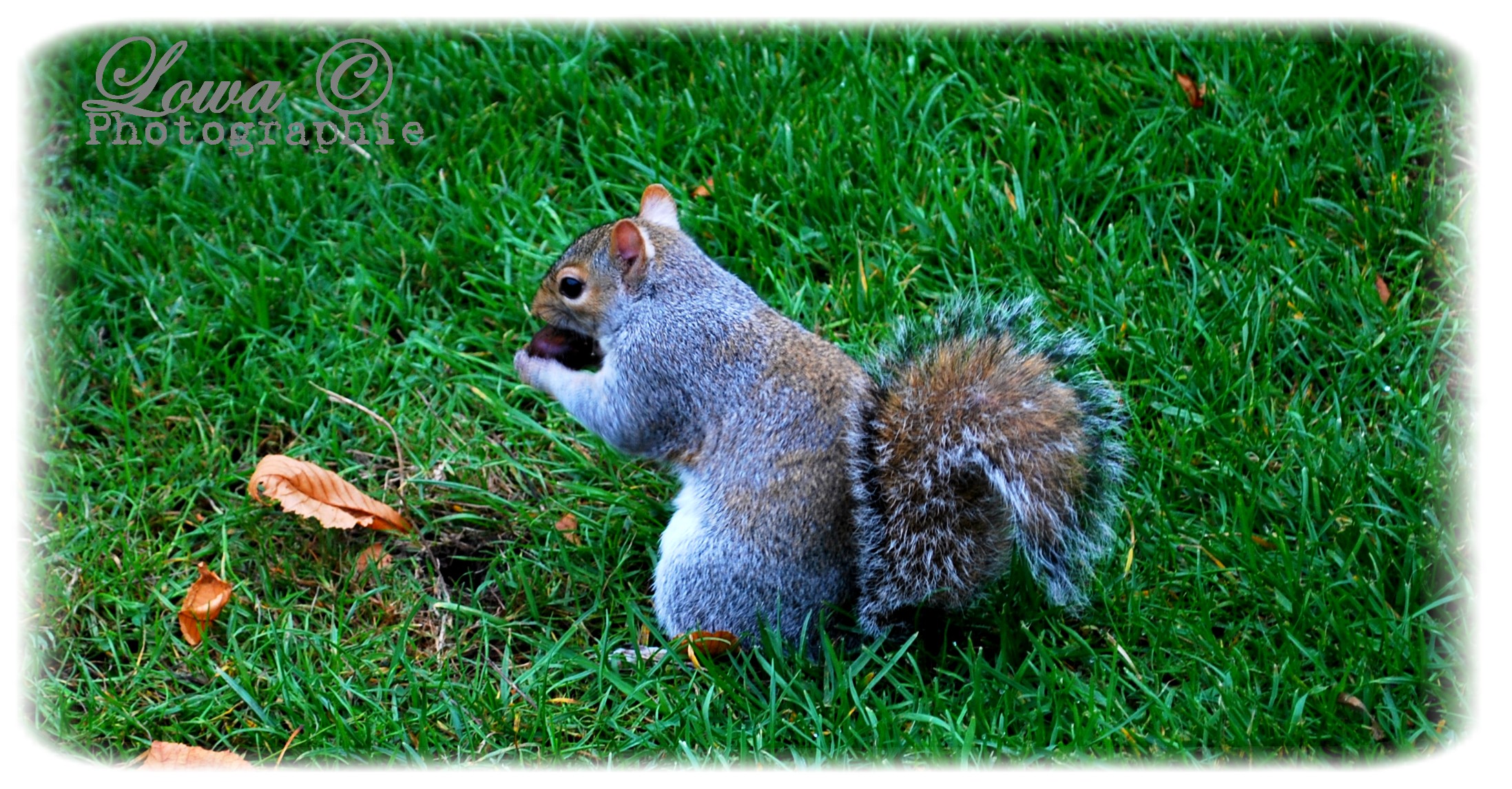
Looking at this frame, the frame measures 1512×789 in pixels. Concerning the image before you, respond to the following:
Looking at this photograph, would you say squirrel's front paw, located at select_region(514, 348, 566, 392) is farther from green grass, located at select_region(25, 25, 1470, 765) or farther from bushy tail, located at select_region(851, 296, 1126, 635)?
bushy tail, located at select_region(851, 296, 1126, 635)

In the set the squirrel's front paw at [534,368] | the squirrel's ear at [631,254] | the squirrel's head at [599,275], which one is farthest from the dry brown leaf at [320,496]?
the squirrel's ear at [631,254]

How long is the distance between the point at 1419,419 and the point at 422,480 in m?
1.78

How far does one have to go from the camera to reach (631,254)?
2.31 metres

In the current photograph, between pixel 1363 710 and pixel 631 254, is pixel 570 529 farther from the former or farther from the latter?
pixel 1363 710

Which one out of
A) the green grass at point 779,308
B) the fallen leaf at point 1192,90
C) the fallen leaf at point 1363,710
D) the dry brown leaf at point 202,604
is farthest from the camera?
the fallen leaf at point 1192,90

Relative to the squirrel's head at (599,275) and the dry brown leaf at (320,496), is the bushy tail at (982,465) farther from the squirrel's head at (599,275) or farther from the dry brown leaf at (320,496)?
the dry brown leaf at (320,496)

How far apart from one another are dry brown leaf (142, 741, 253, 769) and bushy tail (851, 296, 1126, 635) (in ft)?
3.19

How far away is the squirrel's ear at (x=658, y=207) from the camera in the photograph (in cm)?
253

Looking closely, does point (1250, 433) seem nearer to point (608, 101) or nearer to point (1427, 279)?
point (1427, 279)

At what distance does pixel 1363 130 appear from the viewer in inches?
113

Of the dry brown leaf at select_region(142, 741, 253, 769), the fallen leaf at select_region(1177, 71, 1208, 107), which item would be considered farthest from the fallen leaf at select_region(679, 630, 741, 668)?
the fallen leaf at select_region(1177, 71, 1208, 107)

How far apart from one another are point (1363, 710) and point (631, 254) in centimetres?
134

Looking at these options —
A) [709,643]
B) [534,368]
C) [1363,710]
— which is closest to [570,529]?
[534,368]

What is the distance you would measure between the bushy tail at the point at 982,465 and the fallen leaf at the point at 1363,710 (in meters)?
0.39
